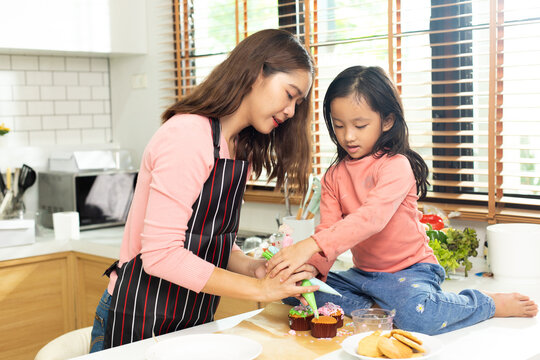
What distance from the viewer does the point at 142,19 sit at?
3.68 m

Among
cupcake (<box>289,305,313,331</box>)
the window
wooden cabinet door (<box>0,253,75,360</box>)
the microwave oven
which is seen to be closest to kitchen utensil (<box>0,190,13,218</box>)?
the microwave oven

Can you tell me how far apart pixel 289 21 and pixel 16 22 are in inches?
52.6

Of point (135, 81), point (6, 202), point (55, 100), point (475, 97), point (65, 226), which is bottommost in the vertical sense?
point (65, 226)

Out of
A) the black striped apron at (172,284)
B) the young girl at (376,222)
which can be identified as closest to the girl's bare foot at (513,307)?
the young girl at (376,222)

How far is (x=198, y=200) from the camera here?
1528mm

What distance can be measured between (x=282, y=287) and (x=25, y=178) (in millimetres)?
2281

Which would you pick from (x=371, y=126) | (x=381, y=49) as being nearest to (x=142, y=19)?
(x=381, y=49)

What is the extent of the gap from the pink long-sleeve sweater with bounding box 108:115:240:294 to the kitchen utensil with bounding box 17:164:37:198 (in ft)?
6.84

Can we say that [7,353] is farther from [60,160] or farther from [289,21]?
[289,21]

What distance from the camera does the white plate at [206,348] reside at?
4.39 feet

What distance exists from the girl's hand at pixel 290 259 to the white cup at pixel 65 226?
5.73 feet

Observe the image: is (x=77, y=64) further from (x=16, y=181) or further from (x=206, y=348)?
(x=206, y=348)

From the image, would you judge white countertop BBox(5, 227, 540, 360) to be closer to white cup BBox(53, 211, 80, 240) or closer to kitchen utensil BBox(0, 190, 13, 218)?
white cup BBox(53, 211, 80, 240)

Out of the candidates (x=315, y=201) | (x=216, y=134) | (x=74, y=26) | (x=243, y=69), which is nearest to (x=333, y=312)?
(x=216, y=134)
